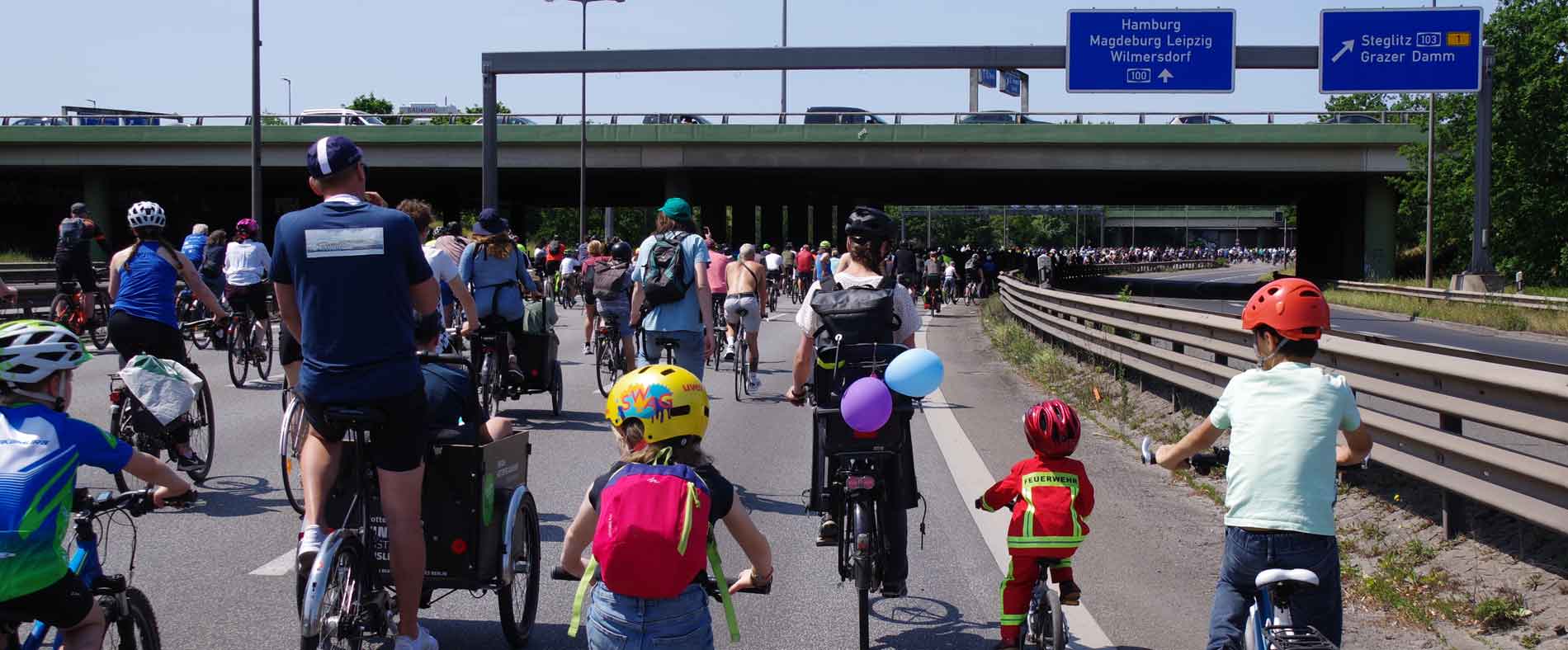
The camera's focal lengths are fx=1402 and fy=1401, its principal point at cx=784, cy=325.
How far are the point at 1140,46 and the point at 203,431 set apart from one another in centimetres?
2072

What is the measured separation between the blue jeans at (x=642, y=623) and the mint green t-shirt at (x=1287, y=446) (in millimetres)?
1645

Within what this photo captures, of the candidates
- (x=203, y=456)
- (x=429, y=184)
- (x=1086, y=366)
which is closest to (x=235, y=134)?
(x=429, y=184)

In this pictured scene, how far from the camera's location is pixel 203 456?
30.1 feet

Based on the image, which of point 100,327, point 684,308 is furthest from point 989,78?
point 684,308

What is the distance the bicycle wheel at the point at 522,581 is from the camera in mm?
5191

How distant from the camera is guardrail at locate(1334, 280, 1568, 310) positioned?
95.9 ft

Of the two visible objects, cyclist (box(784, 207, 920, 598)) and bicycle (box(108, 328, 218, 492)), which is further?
bicycle (box(108, 328, 218, 492))

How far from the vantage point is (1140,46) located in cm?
2609

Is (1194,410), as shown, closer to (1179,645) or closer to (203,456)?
(1179,645)

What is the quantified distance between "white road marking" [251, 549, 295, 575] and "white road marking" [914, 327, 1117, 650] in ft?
10.8

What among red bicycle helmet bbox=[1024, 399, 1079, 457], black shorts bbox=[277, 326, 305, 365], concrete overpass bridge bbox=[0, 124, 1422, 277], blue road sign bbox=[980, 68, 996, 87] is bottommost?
red bicycle helmet bbox=[1024, 399, 1079, 457]

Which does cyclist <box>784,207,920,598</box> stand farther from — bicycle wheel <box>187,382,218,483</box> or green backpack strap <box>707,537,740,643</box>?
bicycle wheel <box>187,382,218,483</box>

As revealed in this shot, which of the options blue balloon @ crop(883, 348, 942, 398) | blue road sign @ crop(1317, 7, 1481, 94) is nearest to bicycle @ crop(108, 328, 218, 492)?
blue balloon @ crop(883, 348, 942, 398)

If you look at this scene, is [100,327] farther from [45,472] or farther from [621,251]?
[45,472]
